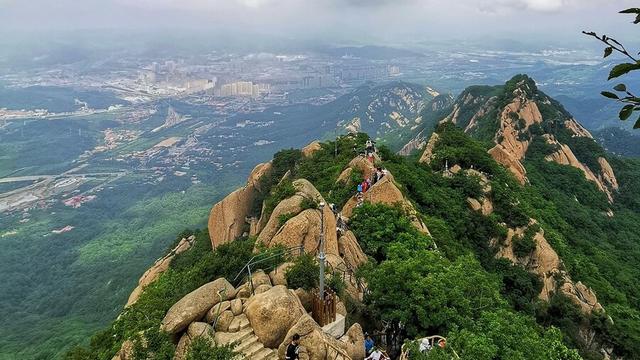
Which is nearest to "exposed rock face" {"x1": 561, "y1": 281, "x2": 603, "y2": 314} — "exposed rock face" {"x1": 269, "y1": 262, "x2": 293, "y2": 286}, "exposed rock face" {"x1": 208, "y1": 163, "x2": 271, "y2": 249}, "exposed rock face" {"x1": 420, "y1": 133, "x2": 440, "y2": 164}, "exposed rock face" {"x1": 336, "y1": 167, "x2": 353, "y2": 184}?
"exposed rock face" {"x1": 336, "y1": 167, "x2": 353, "y2": 184}

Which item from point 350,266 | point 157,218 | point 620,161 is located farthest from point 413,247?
point 157,218

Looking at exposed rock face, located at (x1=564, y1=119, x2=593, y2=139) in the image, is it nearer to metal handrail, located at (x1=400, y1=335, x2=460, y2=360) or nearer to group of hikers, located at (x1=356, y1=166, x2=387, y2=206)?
group of hikers, located at (x1=356, y1=166, x2=387, y2=206)

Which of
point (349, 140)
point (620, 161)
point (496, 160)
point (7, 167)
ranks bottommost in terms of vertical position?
point (7, 167)

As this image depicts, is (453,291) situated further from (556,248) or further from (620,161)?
(620,161)

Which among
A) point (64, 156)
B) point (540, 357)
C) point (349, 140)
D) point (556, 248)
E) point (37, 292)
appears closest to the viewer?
point (540, 357)

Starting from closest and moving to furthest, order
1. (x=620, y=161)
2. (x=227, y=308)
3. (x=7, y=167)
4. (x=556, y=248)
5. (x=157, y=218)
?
(x=227, y=308)
(x=556, y=248)
(x=620, y=161)
(x=157, y=218)
(x=7, y=167)

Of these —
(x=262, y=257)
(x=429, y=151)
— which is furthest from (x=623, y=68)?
(x=429, y=151)

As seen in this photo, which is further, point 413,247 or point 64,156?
point 64,156

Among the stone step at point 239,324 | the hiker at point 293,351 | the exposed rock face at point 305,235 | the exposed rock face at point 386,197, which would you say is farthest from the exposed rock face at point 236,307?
the exposed rock face at point 386,197
